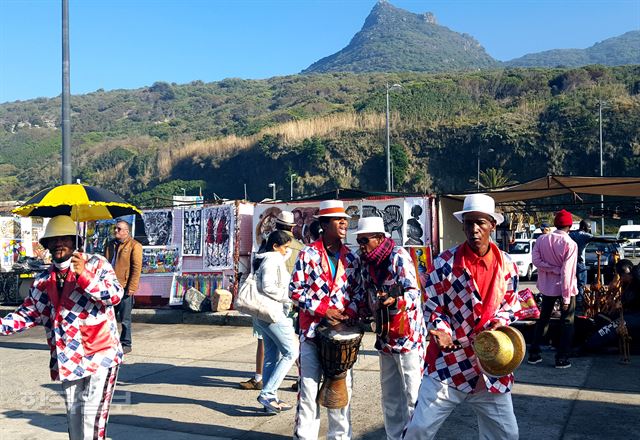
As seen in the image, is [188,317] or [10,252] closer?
[188,317]

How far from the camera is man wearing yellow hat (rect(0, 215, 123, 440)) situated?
4.24 metres

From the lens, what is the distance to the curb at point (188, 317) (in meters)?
11.7

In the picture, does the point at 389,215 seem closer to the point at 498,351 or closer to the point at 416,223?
the point at 416,223

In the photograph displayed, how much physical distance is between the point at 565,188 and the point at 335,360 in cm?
767

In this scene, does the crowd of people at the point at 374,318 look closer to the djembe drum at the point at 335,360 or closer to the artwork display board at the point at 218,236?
the djembe drum at the point at 335,360

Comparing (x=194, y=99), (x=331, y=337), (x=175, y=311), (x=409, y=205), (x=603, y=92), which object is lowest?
(x=175, y=311)

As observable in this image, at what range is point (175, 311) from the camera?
1252 cm

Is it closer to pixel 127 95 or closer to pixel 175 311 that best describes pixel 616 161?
pixel 175 311

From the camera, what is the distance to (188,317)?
12.3 meters

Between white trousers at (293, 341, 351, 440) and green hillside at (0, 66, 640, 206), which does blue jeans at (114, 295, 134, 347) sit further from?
green hillside at (0, 66, 640, 206)

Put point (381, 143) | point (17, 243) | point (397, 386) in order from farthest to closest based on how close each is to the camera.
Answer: point (381, 143)
point (17, 243)
point (397, 386)

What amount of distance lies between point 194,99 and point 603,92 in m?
106

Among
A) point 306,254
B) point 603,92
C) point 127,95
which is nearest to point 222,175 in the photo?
point 603,92

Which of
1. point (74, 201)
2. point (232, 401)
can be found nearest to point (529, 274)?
point (232, 401)
